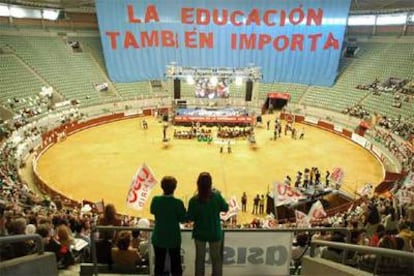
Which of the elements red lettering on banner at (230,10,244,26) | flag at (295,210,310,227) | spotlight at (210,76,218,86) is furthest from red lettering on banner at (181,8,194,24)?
flag at (295,210,310,227)

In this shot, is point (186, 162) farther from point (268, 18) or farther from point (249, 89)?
point (268, 18)

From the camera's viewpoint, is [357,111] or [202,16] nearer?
[357,111]

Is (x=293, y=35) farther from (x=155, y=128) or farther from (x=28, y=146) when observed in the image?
(x=28, y=146)

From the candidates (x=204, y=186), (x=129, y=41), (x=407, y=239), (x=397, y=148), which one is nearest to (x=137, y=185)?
(x=407, y=239)

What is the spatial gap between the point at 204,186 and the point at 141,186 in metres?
8.70

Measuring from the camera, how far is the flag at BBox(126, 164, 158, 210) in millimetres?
13500

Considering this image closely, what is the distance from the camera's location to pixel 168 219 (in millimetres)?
5426

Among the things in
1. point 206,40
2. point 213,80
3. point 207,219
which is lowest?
point 207,219

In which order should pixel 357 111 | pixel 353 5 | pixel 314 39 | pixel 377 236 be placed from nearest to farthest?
pixel 377 236
pixel 357 111
pixel 314 39
pixel 353 5

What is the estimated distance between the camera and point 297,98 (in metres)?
42.5

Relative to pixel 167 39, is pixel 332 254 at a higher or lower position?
lower

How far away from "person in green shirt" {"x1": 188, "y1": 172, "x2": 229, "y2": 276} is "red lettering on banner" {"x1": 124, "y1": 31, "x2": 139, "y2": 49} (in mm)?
39359

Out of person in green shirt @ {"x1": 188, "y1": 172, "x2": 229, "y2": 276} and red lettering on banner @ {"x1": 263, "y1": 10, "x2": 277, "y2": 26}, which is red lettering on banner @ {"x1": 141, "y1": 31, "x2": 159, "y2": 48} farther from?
person in green shirt @ {"x1": 188, "y1": 172, "x2": 229, "y2": 276}

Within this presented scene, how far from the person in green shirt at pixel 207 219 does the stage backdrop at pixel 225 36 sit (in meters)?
38.4
